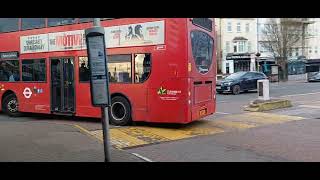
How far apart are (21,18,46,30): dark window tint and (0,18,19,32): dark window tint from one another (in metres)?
0.35

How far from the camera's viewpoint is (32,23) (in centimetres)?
1541

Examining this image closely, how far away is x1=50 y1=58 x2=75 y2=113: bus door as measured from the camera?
48.0ft

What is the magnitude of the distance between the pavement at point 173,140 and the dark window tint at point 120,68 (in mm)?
1421

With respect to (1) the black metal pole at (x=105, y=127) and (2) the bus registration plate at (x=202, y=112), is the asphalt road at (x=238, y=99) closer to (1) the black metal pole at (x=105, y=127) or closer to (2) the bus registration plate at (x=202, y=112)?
(2) the bus registration plate at (x=202, y=112)

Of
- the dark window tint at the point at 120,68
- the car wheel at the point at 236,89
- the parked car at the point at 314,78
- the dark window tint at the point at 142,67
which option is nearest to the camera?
the dark window tint at the point at 142,67

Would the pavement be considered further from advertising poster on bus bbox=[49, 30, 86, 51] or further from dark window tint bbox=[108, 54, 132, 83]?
advertising poster on bus bbox=[49, 30, 86, 51]

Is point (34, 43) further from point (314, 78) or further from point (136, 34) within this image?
point (314, 78)

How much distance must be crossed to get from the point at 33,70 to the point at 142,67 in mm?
4623

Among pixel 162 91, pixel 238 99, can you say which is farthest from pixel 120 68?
pixel 238 99

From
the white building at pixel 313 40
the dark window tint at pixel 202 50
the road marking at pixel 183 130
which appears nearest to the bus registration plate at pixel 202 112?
the road marking at pixel 183 130

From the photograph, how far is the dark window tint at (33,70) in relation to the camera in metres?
Answer: 15.4
